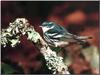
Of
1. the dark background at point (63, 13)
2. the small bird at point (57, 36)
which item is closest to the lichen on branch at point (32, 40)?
the small bird at point (57, 36)

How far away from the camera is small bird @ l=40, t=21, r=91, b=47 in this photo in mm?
716

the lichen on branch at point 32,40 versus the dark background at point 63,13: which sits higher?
the dark background at point 63,13

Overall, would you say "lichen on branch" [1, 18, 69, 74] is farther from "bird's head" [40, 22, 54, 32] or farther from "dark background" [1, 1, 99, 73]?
"dark background" [1, 1, 99, 73]

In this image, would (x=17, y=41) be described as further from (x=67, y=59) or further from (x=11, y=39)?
(x=67, y=59)

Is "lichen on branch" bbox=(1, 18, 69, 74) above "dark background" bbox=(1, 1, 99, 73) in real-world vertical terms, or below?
below

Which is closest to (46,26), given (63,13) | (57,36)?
(57,36)

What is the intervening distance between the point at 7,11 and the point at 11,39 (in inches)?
65.1

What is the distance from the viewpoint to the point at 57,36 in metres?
0.73

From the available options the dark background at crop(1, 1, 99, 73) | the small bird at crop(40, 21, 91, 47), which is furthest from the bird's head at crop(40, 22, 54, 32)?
the dark background at crop(1, 1, 99, 73)

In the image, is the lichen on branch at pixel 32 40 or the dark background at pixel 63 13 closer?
the lichen on branch at pixel 32 40

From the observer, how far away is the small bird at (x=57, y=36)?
28.2 inches

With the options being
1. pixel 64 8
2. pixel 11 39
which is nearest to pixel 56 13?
pixel 64 8

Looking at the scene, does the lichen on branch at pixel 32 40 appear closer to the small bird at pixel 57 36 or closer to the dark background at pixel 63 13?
the small bird at pixel 57 36

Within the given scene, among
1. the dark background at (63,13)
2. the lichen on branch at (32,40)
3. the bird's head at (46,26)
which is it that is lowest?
the lichen on branch at (32,40)
